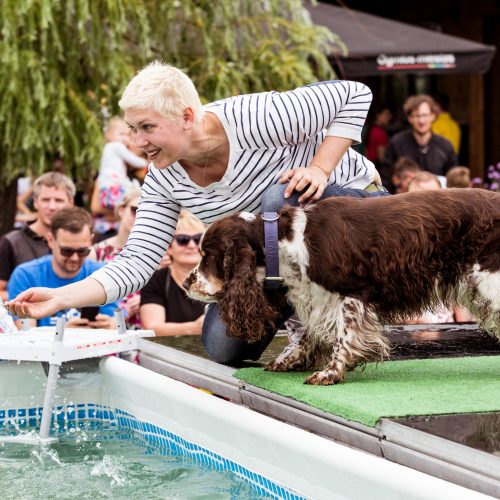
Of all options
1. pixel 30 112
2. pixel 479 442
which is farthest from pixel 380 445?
pixel 30 112

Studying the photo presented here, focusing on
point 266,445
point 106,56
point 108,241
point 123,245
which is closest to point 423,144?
point 106,56

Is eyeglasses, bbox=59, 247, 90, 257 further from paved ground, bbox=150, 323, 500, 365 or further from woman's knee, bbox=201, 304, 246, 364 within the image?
woman's knee, bbox=201, 304, 246, 364

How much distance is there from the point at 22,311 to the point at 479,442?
1787 mm

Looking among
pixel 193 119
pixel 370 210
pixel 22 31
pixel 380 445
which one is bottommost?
pixel 380 445

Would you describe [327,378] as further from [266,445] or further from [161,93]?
[161,93]

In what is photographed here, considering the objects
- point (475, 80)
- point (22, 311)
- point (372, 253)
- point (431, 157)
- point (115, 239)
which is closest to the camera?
point (372, 253)

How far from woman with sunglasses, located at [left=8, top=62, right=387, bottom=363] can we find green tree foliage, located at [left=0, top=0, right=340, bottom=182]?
370 cm

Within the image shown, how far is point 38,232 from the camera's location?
6934 millimetres

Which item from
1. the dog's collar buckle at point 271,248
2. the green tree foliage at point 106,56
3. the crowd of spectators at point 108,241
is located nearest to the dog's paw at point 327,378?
the dog's collar buckle at point 271,248

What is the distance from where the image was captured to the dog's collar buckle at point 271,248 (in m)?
3.63

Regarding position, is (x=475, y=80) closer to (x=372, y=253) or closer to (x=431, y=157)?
(x=431, y=157)

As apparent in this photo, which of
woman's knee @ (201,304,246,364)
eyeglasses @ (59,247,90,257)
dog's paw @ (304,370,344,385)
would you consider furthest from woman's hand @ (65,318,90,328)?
dog's paw @ (304,370,344,385)

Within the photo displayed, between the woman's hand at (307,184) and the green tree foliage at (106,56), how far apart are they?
4118 mm

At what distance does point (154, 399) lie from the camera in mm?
4289
